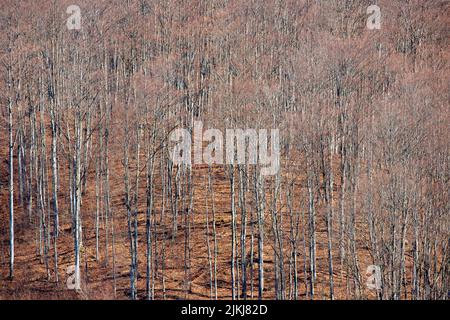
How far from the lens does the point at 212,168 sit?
116 feet

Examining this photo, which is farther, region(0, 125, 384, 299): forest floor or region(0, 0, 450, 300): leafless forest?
region(0, 125, 384, 299): forest floor

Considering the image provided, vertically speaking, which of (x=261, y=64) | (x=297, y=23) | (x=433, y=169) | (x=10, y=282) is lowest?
(x=10, y=282)

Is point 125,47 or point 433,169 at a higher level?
point 125,47

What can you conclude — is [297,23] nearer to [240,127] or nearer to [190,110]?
[190,110]

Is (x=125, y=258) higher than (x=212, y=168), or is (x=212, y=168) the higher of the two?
(x=212, y=168)

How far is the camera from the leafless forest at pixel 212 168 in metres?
24.7

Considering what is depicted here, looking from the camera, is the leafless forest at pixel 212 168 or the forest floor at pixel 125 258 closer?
the leafless forest at pixel 212 168

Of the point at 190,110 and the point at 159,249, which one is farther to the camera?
the point at 190,110

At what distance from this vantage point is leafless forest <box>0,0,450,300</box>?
24703mm

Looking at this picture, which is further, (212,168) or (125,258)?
(212,168)

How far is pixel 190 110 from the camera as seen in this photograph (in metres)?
34.4

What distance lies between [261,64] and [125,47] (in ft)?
26.3
